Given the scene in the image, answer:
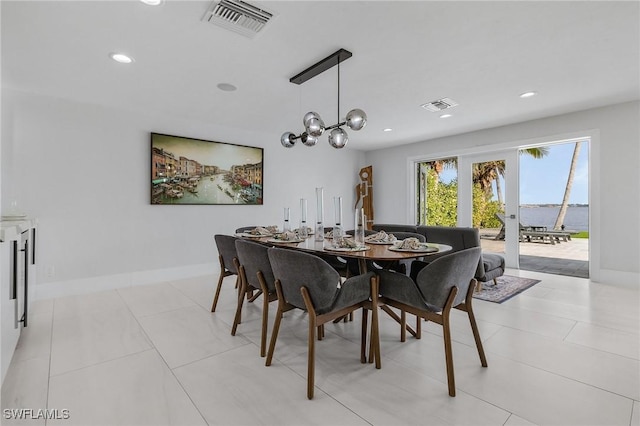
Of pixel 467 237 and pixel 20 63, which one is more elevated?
pixel 20 63

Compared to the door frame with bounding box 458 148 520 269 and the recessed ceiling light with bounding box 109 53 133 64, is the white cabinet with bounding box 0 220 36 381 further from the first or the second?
the door frame with bounding box 458 148 520 269

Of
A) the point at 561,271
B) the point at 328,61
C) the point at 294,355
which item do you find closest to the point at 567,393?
the point at 294,355

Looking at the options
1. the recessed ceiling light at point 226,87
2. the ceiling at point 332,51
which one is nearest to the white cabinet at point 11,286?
the ceiling at point 332,51

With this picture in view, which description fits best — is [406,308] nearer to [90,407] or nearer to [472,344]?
[472,344]

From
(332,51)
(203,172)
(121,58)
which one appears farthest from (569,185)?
(121,58)

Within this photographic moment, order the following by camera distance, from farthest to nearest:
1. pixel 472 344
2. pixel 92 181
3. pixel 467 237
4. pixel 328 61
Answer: pixel 92 181 → pixel 467 237 → pixel 328 61 → pixel 472 344

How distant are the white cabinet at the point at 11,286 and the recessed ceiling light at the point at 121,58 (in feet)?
5.01

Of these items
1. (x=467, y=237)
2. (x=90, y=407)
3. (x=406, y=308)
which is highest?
(x=467, y=237)

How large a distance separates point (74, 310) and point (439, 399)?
3464 millimetres

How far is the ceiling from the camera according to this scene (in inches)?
79.3

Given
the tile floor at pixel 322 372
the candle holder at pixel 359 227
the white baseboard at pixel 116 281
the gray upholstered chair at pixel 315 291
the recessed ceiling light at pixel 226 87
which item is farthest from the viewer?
the white baseboard at pixel 116 281

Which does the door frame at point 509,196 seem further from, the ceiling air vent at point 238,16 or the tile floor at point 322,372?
the ceiling air vent at point 238,16

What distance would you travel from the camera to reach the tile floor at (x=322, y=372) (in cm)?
152

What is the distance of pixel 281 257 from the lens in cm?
179
